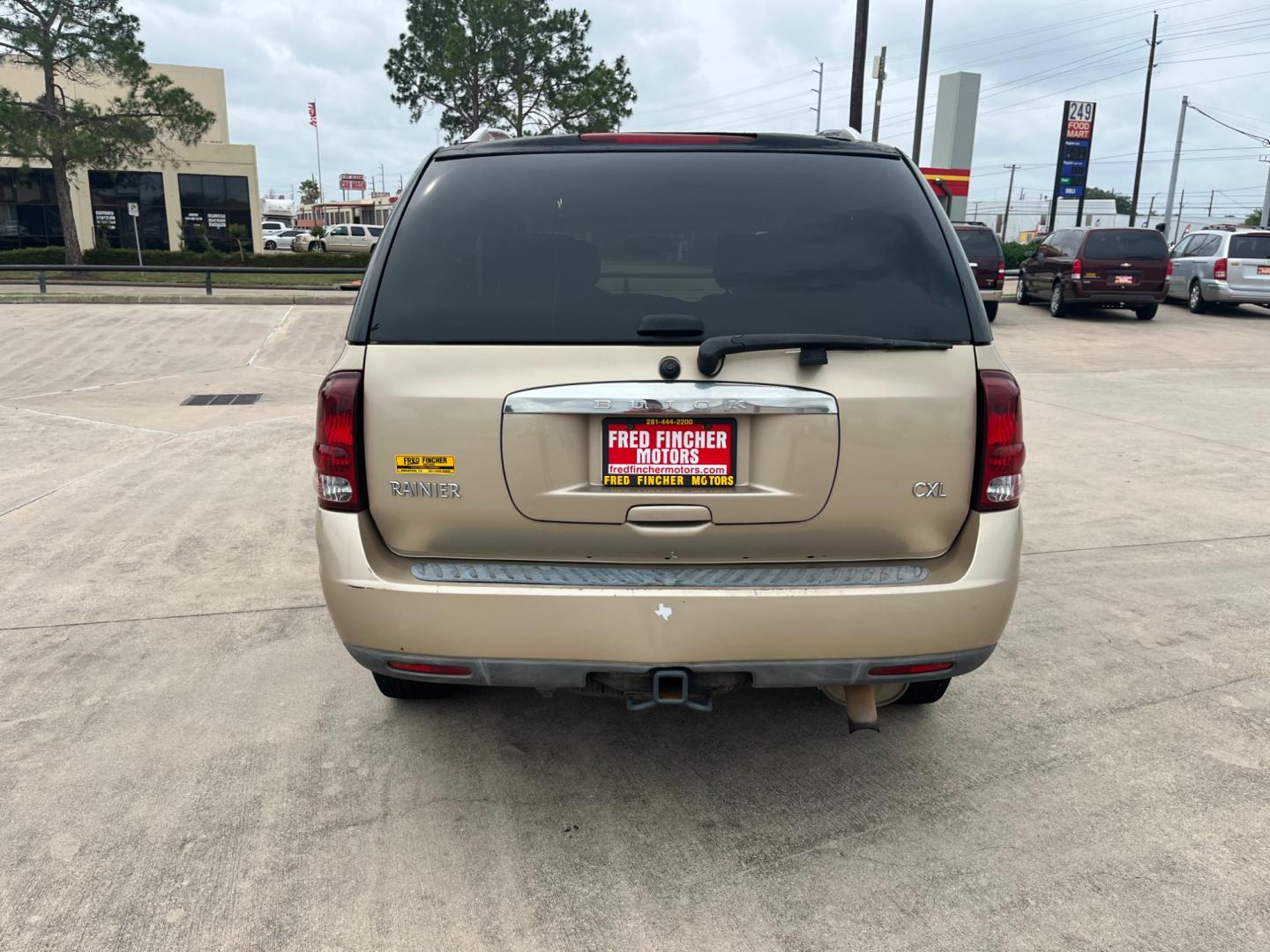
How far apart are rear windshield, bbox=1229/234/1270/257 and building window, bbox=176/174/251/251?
4071 cm

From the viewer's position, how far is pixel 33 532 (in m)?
5.95

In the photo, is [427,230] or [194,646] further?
[194,646]

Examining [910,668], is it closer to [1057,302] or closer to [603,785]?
[603,785]

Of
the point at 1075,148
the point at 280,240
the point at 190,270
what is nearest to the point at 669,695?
the point at 190,270

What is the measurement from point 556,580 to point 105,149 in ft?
117

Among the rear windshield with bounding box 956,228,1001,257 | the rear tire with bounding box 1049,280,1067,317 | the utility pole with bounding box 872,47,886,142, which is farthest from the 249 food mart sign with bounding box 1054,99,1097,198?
the rear windshield with bounding box 956,228,1001,257

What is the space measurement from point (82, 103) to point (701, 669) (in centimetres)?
3755

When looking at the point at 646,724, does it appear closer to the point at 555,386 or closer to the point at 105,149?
the point at 555,386

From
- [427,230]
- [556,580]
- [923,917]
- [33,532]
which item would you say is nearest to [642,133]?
[427,230]

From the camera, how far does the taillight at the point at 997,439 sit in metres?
2.75

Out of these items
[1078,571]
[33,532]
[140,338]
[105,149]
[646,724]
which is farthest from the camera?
[105,149]

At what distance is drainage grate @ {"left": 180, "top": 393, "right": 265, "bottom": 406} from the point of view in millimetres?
10539

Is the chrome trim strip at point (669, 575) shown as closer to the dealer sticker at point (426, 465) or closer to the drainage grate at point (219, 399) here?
the dealer sticker at point (426, 465)

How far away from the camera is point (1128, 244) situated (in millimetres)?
18844
